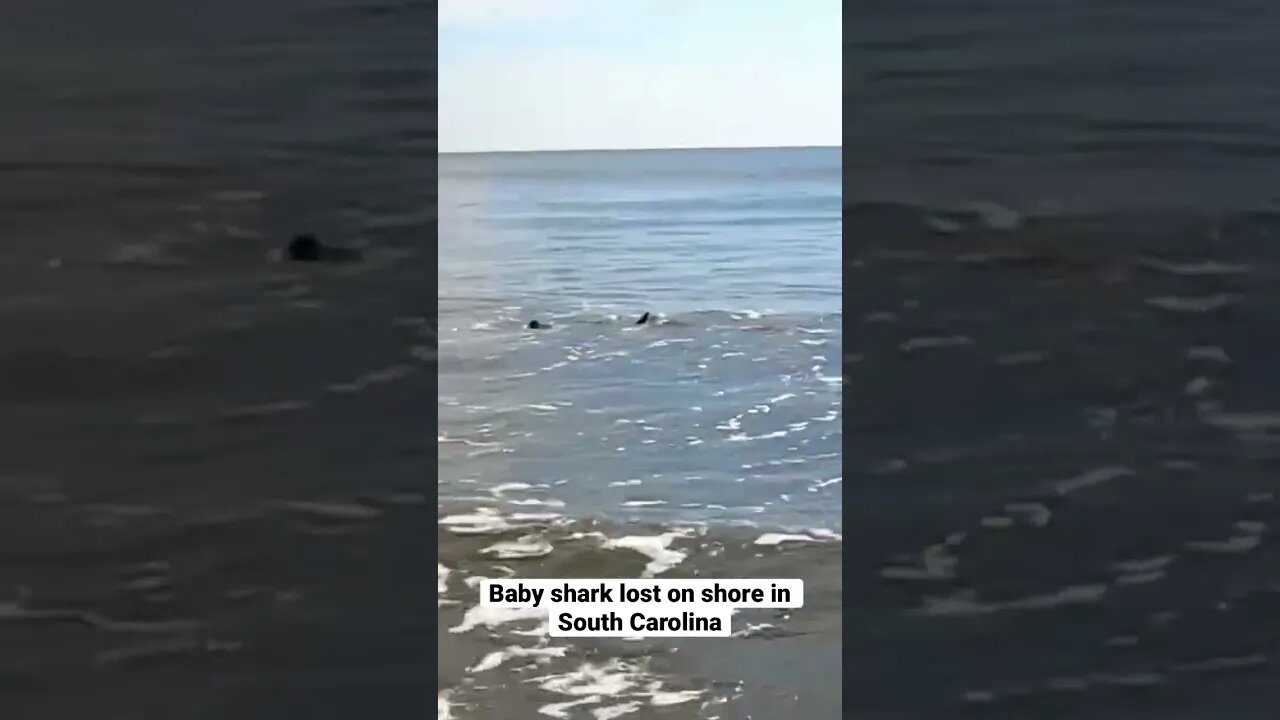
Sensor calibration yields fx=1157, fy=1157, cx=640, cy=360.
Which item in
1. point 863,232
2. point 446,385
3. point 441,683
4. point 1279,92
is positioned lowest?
point 441,683

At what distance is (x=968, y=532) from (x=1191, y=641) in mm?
232

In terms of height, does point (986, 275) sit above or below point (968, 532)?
above

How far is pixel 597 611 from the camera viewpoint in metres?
1.09

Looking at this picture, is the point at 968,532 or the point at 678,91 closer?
the point at 968,532

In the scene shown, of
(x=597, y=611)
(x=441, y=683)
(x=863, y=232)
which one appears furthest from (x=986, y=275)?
(x=441, y=683)
